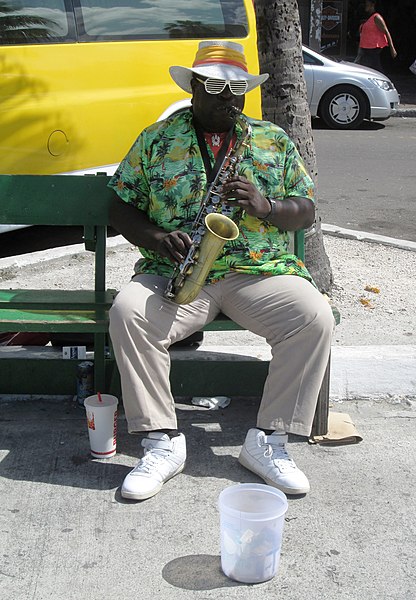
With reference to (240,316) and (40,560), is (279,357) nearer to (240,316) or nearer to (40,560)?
(240,316)

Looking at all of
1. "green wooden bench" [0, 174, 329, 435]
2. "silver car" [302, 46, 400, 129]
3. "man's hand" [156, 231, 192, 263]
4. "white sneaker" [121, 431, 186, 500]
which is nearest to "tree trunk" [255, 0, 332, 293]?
"green wooden bench" [0, 174, 329, 435]

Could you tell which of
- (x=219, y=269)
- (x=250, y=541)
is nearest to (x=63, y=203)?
(x=219, y=269)

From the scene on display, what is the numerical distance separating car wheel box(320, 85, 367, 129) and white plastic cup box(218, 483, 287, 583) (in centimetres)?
1136

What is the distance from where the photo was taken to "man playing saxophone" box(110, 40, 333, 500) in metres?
3.54

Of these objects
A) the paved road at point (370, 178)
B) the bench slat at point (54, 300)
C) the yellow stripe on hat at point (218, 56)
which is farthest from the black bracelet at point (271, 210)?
the paved road at point (370, 178)

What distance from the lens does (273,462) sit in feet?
11.6

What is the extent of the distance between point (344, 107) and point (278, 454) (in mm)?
10876

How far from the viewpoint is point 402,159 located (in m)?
11.5

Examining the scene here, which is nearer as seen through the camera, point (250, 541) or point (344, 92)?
point (250, 541)

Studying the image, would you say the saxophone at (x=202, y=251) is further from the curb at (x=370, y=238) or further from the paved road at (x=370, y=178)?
the paved road at (x=370, y=178)

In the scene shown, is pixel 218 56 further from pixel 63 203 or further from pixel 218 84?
pixel 63 203

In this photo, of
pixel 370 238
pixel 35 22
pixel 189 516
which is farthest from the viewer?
pixel 370 238

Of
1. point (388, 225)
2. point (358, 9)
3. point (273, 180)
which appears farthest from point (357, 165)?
point (358, 9)

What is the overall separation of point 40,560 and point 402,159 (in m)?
9.26
